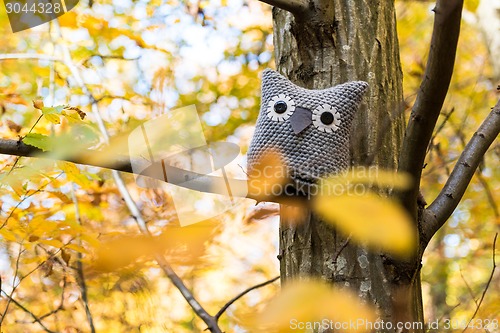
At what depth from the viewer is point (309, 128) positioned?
1049 mm

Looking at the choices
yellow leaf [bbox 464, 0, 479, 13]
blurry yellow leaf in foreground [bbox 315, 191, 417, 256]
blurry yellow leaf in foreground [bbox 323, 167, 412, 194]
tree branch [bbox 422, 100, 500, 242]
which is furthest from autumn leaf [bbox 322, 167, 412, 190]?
yellow leaf [bbox 464, 0, 479, 13]

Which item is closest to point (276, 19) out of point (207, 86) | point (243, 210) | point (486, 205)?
point (243, 210)

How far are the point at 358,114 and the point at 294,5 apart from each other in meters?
0.27

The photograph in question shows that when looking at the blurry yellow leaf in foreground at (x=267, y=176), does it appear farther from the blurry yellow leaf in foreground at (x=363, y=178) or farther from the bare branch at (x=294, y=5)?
the bare branch at (x=294, y=5)

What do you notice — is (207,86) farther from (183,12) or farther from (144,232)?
(144,232)

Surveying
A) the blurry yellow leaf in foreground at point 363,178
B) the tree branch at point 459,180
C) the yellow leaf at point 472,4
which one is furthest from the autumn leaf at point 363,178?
the yellow leaf at point 472,4

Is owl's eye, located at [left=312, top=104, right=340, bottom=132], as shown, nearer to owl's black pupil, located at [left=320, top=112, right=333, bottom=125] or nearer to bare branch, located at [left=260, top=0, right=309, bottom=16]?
owl's black pupil, located at [left=320, top=112, right=333, bottom=125]

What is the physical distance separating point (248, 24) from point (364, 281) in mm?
2332

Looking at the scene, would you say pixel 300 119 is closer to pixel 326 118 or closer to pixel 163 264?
pixel 326 118

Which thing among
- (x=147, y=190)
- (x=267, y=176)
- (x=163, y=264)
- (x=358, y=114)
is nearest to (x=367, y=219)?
(x=267, y=176)

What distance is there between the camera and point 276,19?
1.27 m

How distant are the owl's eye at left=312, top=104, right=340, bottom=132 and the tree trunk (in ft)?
0.27

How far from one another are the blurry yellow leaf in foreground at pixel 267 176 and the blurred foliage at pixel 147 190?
53cm

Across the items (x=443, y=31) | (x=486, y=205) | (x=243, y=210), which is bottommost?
(x=486, y=205)
